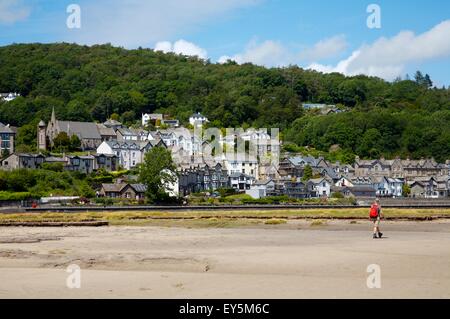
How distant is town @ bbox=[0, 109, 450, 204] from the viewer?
92.0 m

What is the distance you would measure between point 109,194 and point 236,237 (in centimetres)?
5482

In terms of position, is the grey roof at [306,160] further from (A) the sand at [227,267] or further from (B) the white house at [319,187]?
(A) the sand at [227,267]

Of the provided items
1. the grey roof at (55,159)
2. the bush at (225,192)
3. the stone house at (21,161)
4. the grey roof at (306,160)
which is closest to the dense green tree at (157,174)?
the bush at (225,192)

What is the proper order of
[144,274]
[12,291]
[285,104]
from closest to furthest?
[12,291]
[144,274]
[285,104]

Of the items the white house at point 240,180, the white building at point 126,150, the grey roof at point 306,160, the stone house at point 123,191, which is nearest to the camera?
the stone house at point 123,191

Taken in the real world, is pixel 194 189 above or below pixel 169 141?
below

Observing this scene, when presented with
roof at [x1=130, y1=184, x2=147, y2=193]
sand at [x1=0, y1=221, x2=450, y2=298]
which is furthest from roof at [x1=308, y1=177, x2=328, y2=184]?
sand at [x1=0, y1=221, x2=450, y2=298]

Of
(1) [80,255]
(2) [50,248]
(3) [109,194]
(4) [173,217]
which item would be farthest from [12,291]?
(3) [109,194]

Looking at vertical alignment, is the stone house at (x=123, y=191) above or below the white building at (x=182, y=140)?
below

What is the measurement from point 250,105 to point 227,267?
14573 centimetres

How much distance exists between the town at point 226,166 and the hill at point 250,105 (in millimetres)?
12009

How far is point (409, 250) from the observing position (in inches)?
806

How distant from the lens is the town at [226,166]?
9200 cm

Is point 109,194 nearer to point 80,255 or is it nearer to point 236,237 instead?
point 236,237
